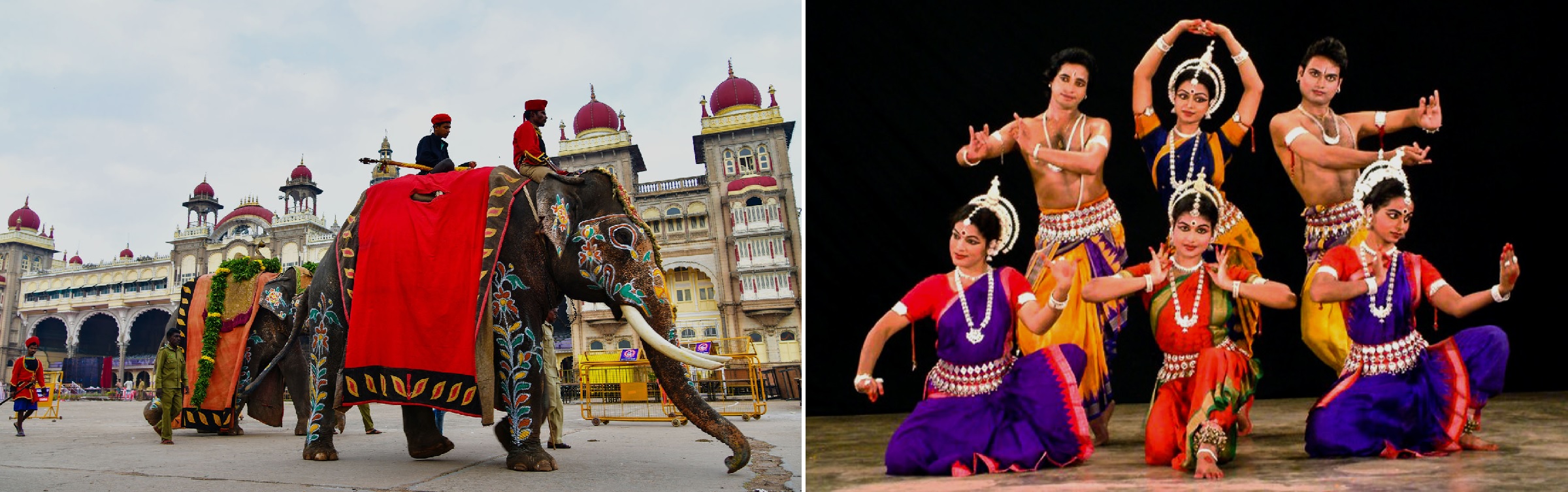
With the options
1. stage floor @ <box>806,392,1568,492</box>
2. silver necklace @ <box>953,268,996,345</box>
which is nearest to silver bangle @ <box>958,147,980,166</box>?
silver necklace @ <box>953,268,996,345</box>

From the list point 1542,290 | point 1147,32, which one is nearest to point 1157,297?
point 1147,32

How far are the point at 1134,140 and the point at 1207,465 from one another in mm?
2275

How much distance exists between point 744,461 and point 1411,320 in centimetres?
286

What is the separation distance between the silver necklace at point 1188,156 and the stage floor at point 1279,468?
124 cm

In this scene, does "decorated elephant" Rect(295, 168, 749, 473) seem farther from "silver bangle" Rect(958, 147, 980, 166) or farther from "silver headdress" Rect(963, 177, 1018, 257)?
"silver bangle" Rect(958, 147, 980, 166)

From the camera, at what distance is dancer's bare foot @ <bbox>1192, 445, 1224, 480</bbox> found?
3230 millimetres

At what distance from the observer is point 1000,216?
4.03m

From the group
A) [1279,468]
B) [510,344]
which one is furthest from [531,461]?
[1279,468]

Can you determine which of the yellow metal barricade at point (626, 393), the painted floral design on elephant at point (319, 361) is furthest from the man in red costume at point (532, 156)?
the yellow metal barricade at point (626, 393)

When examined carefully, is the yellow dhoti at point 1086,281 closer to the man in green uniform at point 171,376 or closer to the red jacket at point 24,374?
the man in green uniform at point 171,376

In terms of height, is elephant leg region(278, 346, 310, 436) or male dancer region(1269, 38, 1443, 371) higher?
male dancer region(1269, 38, 1443, 371)

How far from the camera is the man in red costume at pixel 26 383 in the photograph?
25.2 ft

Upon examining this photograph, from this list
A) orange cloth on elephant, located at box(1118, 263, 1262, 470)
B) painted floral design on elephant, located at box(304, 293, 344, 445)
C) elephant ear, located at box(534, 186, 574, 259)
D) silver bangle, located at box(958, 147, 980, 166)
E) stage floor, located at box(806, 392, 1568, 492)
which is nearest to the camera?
stage floor, located at box(806, 392, 1568, 492)

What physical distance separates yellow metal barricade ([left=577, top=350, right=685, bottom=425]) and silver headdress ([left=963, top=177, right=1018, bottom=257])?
4.89 meters
